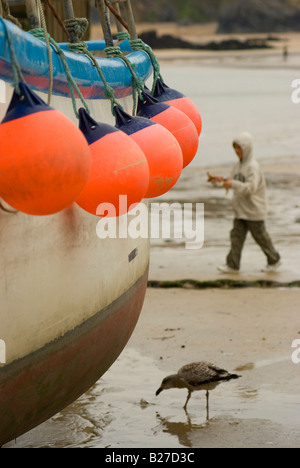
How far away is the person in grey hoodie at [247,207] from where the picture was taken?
30.0 feet

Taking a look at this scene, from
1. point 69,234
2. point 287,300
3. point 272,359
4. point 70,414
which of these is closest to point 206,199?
point 287,300

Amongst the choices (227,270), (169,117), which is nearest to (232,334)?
(227,270)

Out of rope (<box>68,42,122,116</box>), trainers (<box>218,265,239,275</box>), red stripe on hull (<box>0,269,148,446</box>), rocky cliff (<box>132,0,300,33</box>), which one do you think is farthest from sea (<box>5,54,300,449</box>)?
rocky cliff (<box>132,0,300,33</box>)

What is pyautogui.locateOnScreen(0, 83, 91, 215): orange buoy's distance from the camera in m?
2.75

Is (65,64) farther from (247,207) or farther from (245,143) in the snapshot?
(247,207)

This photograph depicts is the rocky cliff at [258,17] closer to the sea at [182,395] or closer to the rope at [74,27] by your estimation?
the sea at [182,395]

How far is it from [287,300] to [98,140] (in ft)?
16.6

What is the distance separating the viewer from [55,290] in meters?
3.56

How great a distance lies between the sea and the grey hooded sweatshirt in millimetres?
2911

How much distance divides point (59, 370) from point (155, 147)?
992 millimetres

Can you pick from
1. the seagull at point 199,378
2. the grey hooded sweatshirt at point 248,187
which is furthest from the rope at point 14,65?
the grey hooded sweatshirt at point 248,187

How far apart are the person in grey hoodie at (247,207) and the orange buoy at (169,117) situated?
480 cm

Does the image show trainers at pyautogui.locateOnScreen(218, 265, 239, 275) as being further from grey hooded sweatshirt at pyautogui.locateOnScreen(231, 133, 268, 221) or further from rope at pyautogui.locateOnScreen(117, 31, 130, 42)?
rope at pyautogui.locateOnScreen(117, 31, 130, 42)
